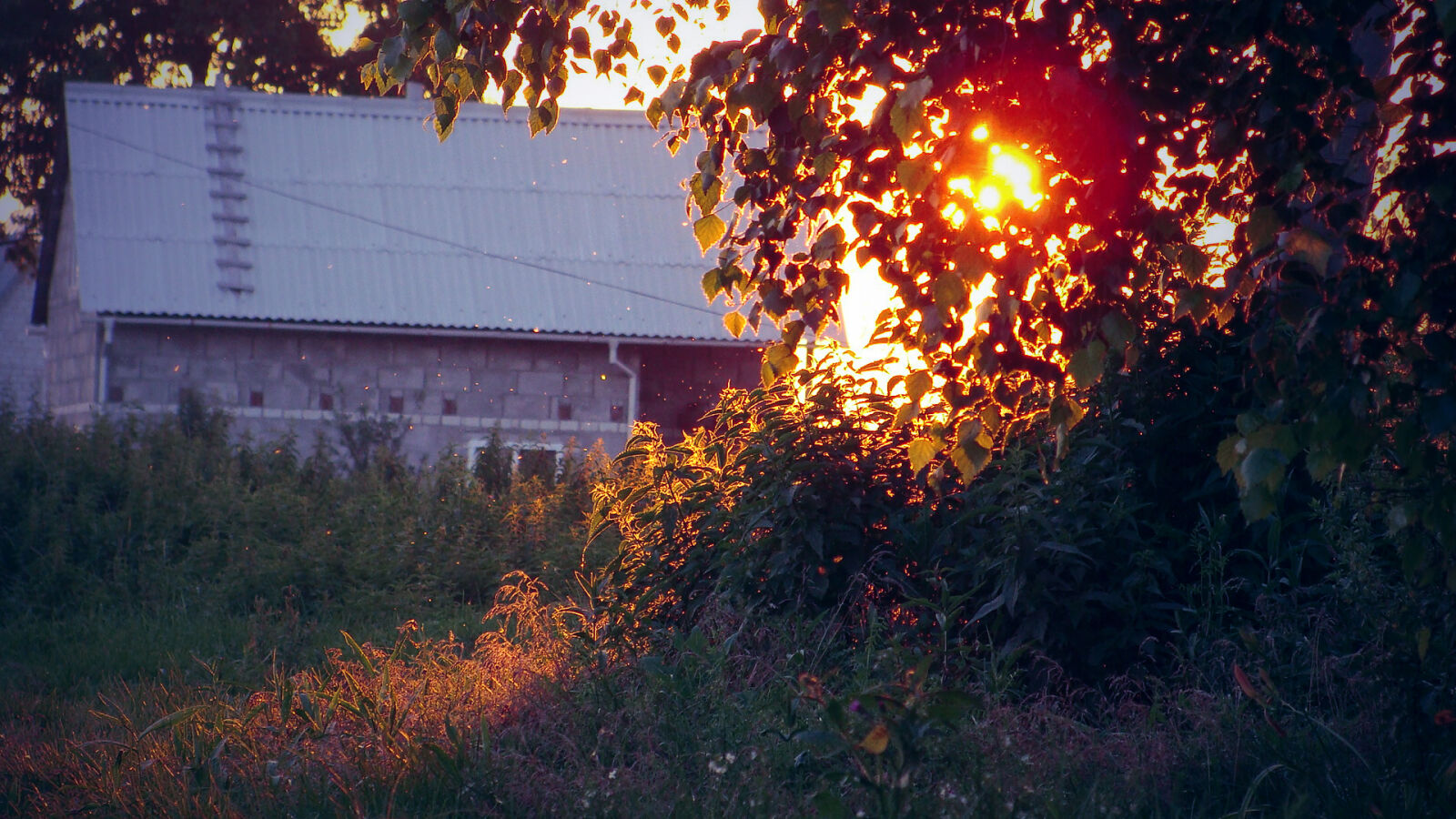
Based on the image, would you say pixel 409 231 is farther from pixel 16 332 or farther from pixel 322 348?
pixel 16 332

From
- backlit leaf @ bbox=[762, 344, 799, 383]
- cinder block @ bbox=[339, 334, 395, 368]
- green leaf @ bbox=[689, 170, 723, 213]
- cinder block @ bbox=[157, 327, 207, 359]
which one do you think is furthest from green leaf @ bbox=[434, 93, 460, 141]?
cinder block @ bbox=[157, 327, 207, 359]

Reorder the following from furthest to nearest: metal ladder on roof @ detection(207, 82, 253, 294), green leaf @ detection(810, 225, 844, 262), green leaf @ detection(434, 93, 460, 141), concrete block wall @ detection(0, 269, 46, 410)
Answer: concrete block wall @ detection(0, 269, 46, 410) → metal ladder on roof @ detection(207, 82, 253, 294) → green leaf @ detection(434, 93, 460, 141) → green leaf @ detection(810, 225, 844, 262)

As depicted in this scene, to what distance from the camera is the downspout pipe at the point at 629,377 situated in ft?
51.2

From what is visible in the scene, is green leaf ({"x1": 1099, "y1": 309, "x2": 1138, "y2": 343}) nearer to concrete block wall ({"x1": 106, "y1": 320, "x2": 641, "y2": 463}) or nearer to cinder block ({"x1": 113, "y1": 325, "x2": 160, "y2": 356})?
concrete block wall ({"x1": 106, "y1": 320, "x2": 641, "y2": 463})

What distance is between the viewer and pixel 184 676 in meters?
5.67

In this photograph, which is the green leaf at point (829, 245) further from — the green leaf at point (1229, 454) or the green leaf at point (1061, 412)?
the green leaf at point (1229, 454)

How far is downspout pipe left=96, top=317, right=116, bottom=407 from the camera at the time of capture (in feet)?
51.5

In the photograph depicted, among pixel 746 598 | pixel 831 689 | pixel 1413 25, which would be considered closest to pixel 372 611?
pixel 746 598

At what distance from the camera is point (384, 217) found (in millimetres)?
17469

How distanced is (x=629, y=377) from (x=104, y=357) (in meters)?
7.27

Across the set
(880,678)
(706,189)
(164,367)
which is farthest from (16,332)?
(706,189)

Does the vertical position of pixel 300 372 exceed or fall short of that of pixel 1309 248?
it exceeds it

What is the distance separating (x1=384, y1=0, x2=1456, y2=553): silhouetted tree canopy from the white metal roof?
12.7 meters

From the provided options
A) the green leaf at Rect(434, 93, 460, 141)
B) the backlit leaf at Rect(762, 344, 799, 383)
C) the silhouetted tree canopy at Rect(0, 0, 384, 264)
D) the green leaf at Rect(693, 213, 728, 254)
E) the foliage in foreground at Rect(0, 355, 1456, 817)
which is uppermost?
the silhouetted tree canopy at Rect(0, 0, 384, 264)
